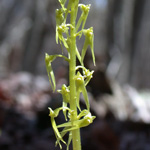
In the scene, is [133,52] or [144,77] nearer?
[133,52]

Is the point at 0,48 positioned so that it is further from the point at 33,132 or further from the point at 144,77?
the point at 33,132

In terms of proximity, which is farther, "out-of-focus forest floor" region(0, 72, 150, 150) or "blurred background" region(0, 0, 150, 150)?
"blurred background" region(0, 0, 150, 150)

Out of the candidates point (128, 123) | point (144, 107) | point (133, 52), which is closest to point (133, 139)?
point (128, 123)

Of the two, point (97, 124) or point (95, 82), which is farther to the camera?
point (95, 82)

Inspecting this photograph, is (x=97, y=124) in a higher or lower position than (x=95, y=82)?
lower

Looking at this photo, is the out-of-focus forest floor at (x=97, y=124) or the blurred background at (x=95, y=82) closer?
the out-of-focus forest floor at (x=97, y=124)
